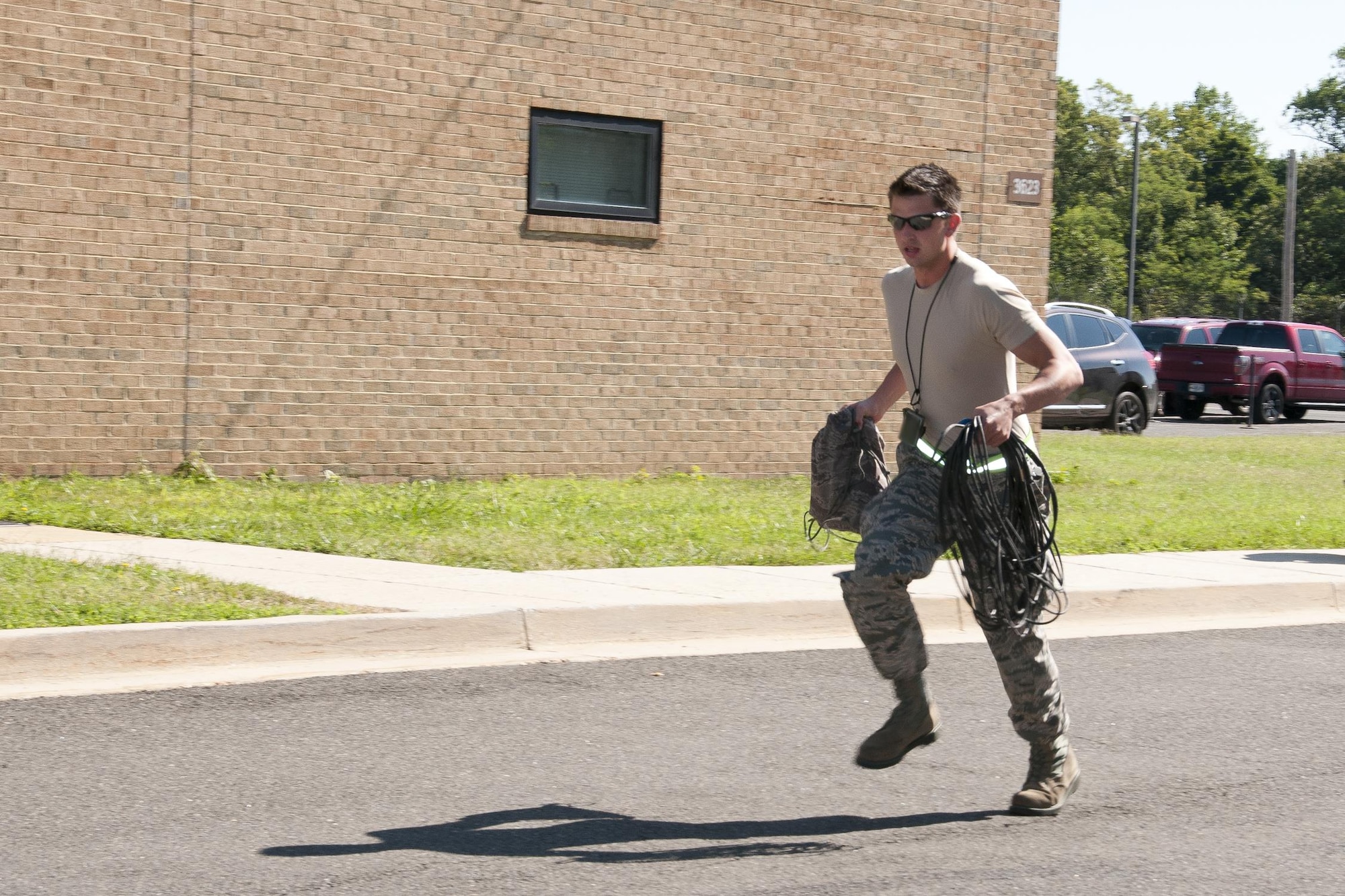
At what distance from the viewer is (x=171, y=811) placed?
5.07 metres

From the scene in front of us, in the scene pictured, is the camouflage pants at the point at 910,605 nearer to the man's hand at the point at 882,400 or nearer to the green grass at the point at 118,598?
the man's hand at the point at 882,400

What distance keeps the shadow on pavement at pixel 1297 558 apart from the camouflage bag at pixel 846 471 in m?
6.14

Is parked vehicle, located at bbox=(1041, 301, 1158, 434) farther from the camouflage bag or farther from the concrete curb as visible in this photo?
→ the camouflage bag

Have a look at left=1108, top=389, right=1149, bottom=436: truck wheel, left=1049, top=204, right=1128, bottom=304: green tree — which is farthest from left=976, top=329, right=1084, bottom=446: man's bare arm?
left=1049, top=204, right=1128, bottom=304: green tree

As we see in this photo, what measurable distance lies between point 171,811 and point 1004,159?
38.8 ft

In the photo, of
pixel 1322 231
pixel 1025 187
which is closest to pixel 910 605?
pixel 1025 187

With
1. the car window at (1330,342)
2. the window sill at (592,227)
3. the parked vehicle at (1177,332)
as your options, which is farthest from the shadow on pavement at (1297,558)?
the car window at (1330,342)

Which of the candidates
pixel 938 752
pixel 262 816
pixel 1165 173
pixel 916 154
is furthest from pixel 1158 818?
pixel 1165 173

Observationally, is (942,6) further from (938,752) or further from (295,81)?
(938,752)

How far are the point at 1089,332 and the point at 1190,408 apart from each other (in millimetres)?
8498

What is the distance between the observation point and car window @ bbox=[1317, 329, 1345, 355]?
3156 centimetres

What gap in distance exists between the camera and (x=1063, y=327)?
2200cm

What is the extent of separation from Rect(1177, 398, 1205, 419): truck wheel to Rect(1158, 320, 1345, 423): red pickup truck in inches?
0.5

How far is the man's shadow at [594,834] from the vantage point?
15.5 feet
